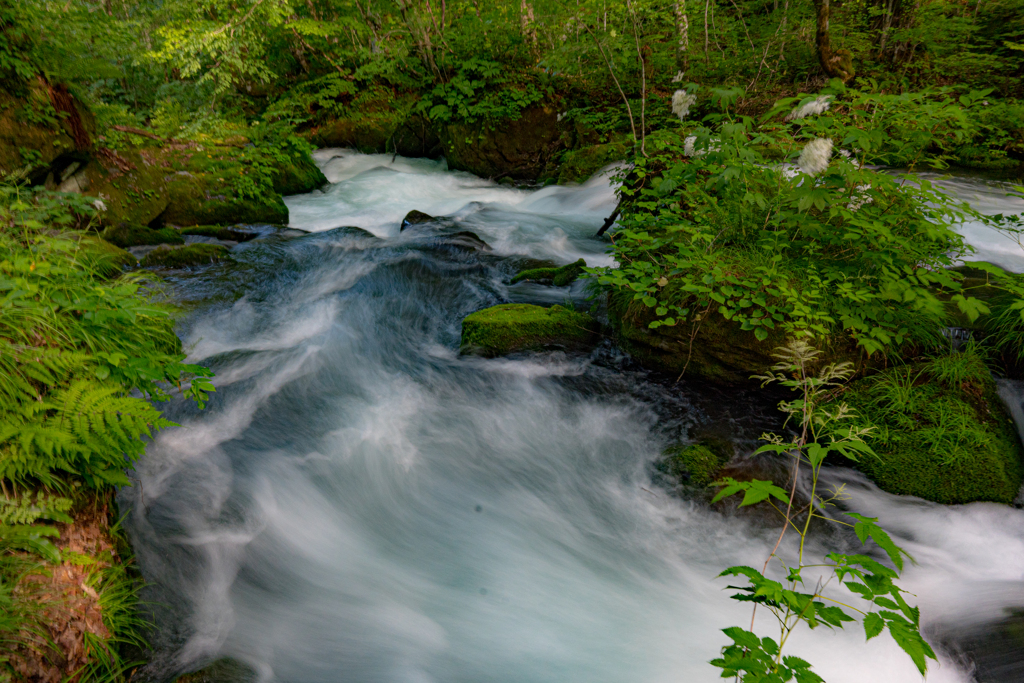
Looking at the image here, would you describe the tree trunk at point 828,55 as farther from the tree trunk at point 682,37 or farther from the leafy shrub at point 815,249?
the leafy shrub at point 815,249

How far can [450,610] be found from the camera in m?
2.67

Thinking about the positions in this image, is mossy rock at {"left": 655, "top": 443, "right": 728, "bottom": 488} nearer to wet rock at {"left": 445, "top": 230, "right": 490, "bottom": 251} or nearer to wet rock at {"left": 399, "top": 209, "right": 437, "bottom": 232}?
wet rock at {"left": 445, "top": 230, "right": 490, "bottom": 251}

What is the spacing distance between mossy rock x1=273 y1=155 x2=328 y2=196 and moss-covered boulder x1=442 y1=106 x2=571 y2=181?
275 cm

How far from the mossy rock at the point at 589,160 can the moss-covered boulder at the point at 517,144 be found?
713mm

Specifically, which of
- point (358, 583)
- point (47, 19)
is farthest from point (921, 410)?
point (47, 19)

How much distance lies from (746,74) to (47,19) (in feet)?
34.0

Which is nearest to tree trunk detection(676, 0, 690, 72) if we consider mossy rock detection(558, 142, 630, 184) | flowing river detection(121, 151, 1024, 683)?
mossy rock detection(558, 142, 630, 184)

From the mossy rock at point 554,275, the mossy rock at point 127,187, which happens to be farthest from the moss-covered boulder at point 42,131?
the mossy rock at point 554,275

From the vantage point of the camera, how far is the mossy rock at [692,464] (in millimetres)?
3234

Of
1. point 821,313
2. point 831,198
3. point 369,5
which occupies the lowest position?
point 821,313

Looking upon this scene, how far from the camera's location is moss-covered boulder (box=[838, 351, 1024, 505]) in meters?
3.04

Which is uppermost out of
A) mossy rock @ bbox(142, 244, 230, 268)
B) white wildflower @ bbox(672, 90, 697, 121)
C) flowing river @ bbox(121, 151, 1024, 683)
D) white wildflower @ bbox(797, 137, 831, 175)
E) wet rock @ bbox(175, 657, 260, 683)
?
white wildflower @ bbox(672, 90, 697, 121)

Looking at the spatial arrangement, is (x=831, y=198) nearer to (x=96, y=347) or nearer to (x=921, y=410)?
(x=921, y=410)

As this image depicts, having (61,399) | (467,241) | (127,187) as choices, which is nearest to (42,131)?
(127,187)
